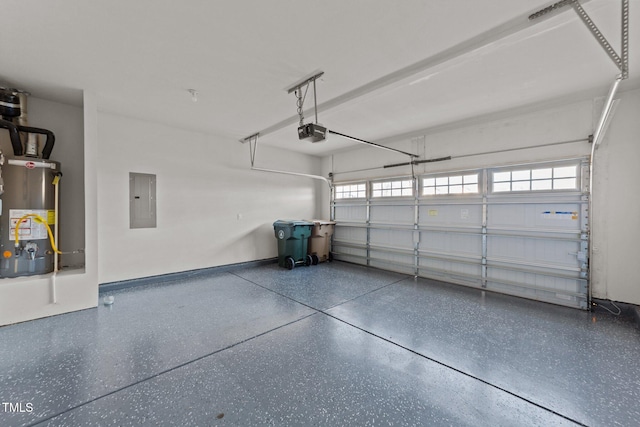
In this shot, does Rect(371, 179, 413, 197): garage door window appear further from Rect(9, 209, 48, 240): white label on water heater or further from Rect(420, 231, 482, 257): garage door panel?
Rect(9, 209, 48, 240): white label on water heater

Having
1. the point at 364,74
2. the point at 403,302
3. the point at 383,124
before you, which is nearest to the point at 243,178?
the point at 383,124

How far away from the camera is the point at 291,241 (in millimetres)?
5398

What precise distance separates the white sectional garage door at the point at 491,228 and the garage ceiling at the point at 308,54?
1.16 m

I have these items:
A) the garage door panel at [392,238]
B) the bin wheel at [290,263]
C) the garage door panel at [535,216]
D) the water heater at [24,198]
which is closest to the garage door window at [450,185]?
the garage door panel at [535,216]

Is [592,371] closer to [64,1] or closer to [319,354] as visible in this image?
[319,354]

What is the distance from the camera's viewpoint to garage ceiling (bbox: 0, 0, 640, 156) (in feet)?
6.09

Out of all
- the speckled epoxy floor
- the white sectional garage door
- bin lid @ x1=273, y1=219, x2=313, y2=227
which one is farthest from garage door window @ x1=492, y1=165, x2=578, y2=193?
bin lid @ x1=273, y1=219, x2=313, y2=227

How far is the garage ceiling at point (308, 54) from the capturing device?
1856mm

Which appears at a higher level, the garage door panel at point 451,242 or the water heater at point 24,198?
the water heater at point 24,198

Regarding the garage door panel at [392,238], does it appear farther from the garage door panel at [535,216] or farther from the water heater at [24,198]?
the water heater at [24,198]

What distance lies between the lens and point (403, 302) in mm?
3514

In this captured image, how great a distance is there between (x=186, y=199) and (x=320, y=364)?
Result: 381cm

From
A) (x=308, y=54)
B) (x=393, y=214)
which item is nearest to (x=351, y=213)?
(x=393, y=214)

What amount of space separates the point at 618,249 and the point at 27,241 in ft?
23.5
